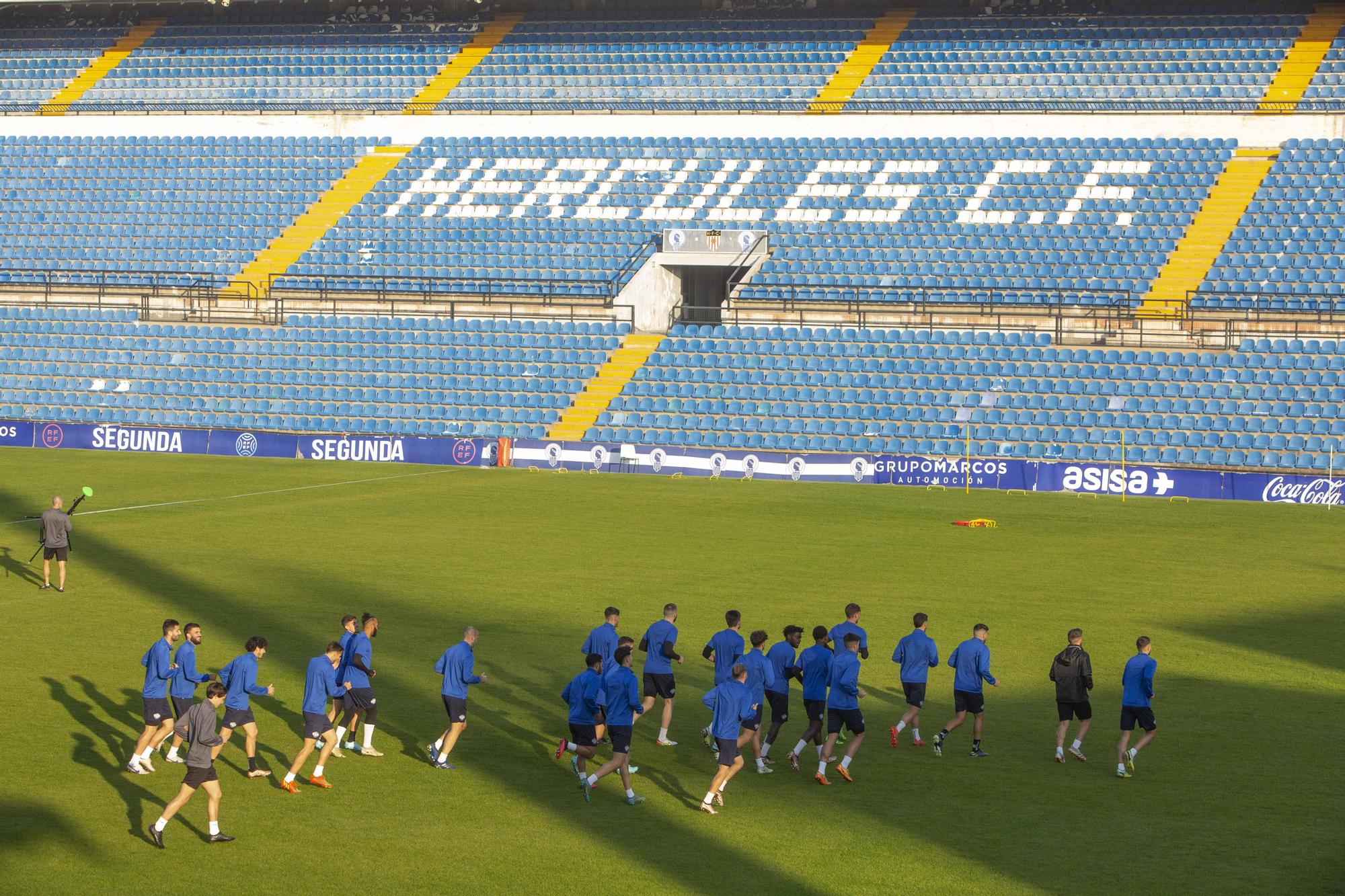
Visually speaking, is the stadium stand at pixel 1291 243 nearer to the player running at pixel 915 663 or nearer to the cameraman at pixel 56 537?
the player running at pixel 915 663

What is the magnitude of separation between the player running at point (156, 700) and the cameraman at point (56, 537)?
806 centimetres

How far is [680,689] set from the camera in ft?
57.5

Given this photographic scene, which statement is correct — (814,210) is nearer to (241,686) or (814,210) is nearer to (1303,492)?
(1303,492)

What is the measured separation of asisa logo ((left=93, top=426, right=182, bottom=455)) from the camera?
41000mm

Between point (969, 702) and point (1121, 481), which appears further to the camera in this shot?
point (1121, 481)

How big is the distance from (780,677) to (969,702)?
2.02 meters

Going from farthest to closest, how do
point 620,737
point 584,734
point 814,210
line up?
point 814,210
point 584,734
point 620,737

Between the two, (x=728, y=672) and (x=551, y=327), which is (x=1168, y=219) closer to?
(x=551, y=327)

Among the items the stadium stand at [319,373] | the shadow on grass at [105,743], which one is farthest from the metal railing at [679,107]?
the shadow on grass at [105,743]

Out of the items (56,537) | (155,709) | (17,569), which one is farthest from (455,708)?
(17,569)

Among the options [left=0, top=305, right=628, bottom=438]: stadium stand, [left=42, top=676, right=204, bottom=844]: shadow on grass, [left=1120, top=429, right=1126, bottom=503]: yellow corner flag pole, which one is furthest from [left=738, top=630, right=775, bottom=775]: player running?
[left=0, top=305, right=628, bottom=438]: stadium stand

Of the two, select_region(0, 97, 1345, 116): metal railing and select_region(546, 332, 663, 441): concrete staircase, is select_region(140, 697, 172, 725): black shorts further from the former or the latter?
select_region(0, 97, 1345, 116): metal railing

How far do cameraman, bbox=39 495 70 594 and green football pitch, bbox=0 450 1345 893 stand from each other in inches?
16.6

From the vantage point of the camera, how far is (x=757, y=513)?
100ft
